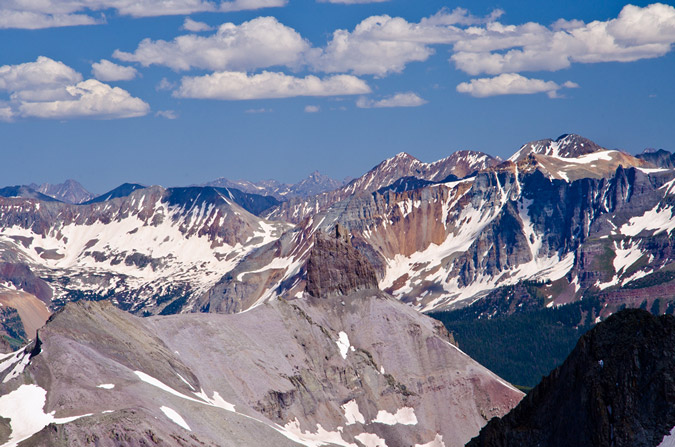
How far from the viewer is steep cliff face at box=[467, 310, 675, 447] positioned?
75.1 m

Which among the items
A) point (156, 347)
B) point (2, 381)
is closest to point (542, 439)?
point (2, 381)

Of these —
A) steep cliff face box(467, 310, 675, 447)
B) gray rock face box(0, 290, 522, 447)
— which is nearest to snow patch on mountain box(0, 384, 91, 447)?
gray rock face box(0, 290, 522, 447)

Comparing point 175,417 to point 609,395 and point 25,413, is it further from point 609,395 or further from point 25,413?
point 609,395

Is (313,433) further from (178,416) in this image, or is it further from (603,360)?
(603,360)

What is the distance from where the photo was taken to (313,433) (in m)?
192

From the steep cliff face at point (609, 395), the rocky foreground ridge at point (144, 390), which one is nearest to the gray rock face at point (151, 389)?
the rocky foreground ridge at point (144, 390)

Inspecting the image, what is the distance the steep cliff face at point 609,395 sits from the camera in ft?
246

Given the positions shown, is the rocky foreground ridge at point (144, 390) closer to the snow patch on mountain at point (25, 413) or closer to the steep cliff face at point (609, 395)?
the snow patch on mountain at point (25, 413)

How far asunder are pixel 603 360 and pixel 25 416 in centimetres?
8202

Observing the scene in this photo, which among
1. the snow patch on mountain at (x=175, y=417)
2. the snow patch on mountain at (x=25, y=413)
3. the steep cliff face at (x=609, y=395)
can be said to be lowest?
the snow patch on mountain at (x=175, y=417)

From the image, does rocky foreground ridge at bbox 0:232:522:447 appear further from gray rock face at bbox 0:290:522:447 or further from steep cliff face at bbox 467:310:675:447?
steep cliff face at bbox 467:310:675:447

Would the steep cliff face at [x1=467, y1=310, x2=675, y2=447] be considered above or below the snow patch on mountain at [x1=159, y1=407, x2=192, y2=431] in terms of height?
above

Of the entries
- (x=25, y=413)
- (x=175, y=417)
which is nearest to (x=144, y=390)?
(x=175, y=417)

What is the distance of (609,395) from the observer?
257 feet
